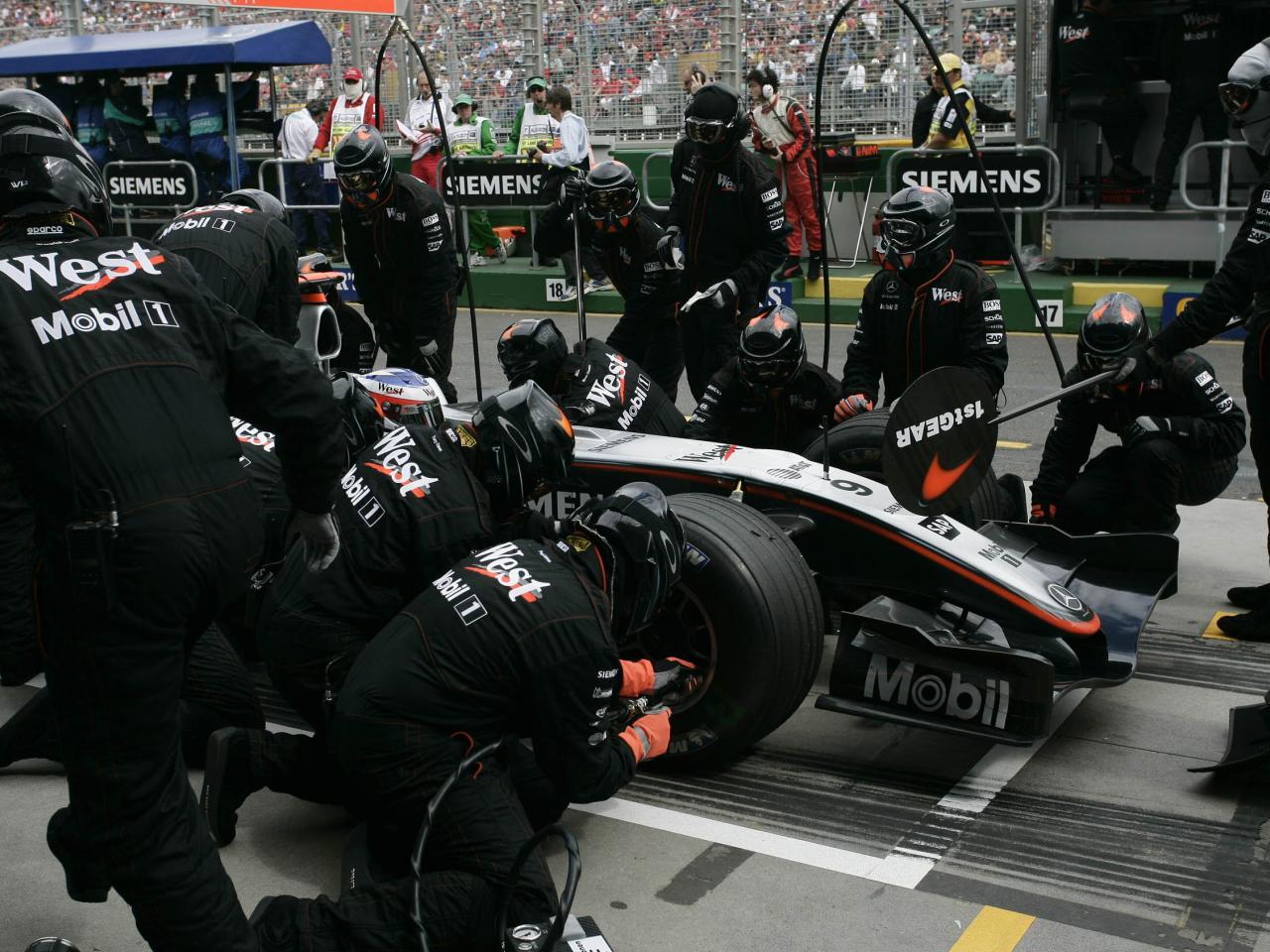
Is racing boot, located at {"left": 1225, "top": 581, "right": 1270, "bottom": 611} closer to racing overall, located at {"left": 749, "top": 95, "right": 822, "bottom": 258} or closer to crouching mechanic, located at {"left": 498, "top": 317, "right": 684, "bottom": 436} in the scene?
crouching mechanic, located at {"left": 498, "top": 317, "right": 684, "bottom": 436}

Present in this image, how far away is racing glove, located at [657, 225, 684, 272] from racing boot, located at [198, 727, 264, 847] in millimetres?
4315

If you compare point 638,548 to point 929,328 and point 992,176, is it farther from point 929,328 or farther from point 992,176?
point 992,176

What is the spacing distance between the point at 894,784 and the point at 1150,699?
1.18 m

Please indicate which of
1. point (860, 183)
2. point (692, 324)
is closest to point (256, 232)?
point (692, 324)

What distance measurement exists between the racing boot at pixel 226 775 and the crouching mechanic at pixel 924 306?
3.03m

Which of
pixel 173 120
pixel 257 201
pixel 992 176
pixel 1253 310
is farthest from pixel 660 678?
pixel 173 120

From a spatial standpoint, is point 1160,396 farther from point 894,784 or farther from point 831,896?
point 831,896

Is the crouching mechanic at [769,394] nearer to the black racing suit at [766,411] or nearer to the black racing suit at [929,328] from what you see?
the black racing suit at [766,411]

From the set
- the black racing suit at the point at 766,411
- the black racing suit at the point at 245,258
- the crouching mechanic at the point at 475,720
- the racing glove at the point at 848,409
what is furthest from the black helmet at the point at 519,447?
the racing glove at the point at 848,409

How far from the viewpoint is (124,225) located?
1798cm

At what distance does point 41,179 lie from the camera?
124 inches

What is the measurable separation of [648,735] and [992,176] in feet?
29.6

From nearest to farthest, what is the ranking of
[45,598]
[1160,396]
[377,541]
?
[45,598], [377,541], [1160,396]

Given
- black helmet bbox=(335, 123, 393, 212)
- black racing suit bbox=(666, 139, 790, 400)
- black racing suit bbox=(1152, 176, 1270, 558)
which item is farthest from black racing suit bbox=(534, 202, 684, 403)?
black racing suit bbox=(1152, 176, 1270, 558)
